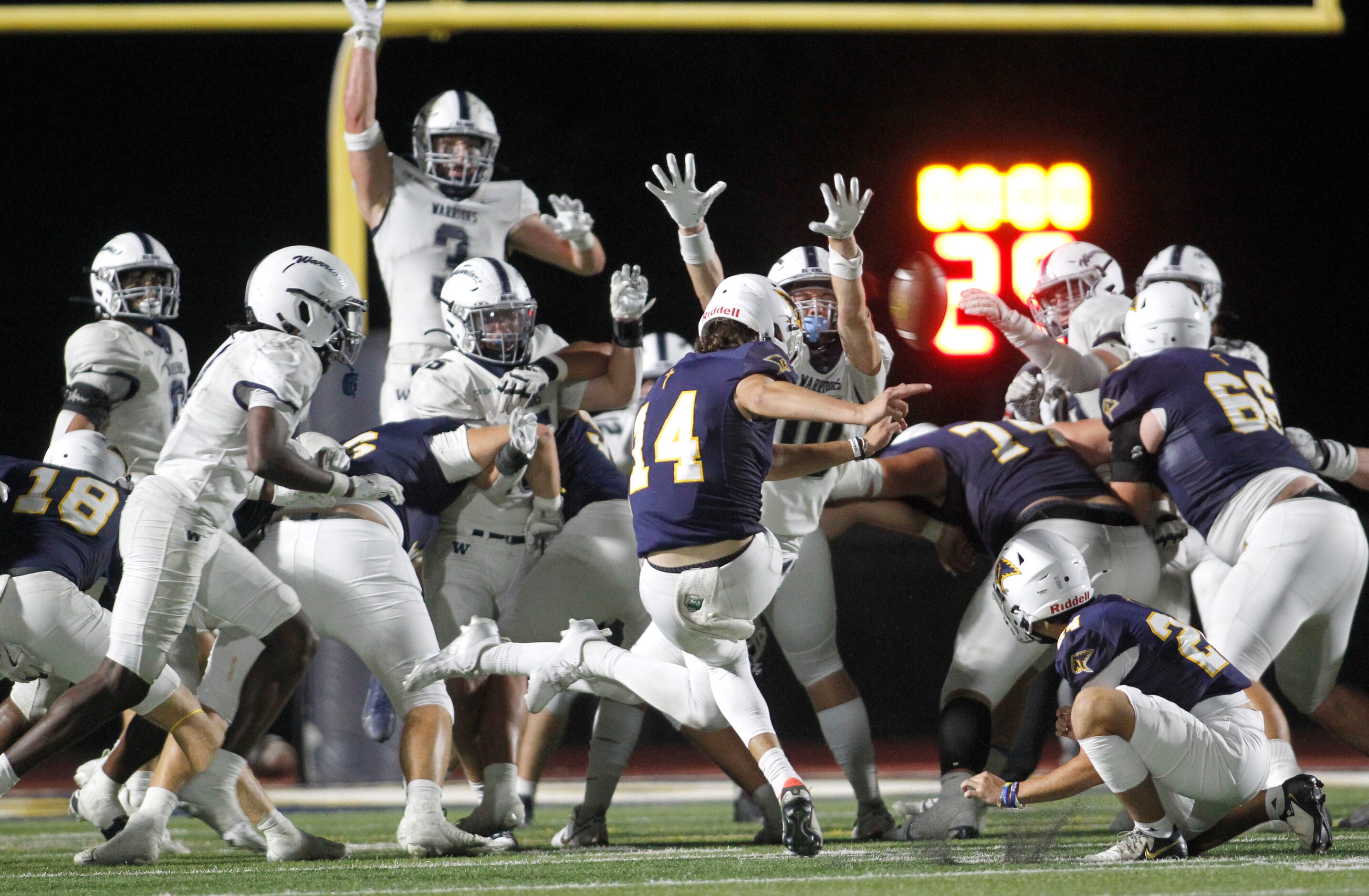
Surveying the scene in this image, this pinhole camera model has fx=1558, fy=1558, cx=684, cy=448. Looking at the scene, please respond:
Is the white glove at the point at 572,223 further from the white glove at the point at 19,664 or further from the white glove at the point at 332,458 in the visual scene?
the white glove at the point at 19,664

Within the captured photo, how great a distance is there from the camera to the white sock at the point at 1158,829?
368 cm

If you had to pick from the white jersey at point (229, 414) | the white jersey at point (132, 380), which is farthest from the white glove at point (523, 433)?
the white jersey at point (132, 380)

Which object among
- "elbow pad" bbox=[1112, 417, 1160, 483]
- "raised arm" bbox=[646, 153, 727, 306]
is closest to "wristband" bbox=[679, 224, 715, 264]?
"raised arm" bbox=[646, 153, 727, 306]

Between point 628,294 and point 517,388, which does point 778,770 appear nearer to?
point 517,388

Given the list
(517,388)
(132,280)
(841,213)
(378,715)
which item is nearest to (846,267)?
(841,213)

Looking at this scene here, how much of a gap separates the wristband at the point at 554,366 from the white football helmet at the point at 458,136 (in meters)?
0.88

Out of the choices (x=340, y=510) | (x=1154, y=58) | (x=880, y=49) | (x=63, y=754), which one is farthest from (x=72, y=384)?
(x=1154, y=58)

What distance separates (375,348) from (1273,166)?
6481 millimetres

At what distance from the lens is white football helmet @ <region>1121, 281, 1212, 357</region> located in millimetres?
4875

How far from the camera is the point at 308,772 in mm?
7406

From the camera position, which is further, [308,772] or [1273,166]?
[1273,166]

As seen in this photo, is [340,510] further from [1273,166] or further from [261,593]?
[1273,166]

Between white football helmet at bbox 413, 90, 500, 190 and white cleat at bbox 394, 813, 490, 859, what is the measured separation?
2.50 m

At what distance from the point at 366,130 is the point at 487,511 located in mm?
1612
